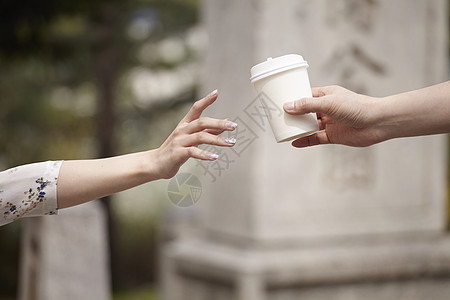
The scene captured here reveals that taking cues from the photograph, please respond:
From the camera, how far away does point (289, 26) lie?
Answer: 4180 millimetres

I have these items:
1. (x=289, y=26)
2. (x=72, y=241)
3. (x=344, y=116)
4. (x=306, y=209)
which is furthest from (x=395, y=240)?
(x=344, y=116)

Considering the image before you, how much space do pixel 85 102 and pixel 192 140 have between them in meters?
11.7

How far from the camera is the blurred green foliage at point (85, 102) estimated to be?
9.97 metres

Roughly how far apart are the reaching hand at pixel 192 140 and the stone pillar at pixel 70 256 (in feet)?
7.39

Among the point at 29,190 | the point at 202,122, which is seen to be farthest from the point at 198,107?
the point at 29,190

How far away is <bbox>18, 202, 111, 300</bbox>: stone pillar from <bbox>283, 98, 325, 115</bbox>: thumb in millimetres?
2377

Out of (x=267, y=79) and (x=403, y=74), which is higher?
(x=403, y=74)

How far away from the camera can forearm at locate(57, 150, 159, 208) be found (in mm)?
1635

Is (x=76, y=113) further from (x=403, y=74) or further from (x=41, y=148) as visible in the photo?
(x=403, y=74)

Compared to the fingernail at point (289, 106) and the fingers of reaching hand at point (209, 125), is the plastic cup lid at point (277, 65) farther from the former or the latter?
the fingers of reaching hand at point (209, 125)

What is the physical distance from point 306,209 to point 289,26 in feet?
4.13

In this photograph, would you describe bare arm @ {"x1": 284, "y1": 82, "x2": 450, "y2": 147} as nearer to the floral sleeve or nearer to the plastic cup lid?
the plastic cup lid

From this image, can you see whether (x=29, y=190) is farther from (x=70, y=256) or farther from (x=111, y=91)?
(x=111, y=91)

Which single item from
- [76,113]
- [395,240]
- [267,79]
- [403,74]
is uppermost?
[76,113]
